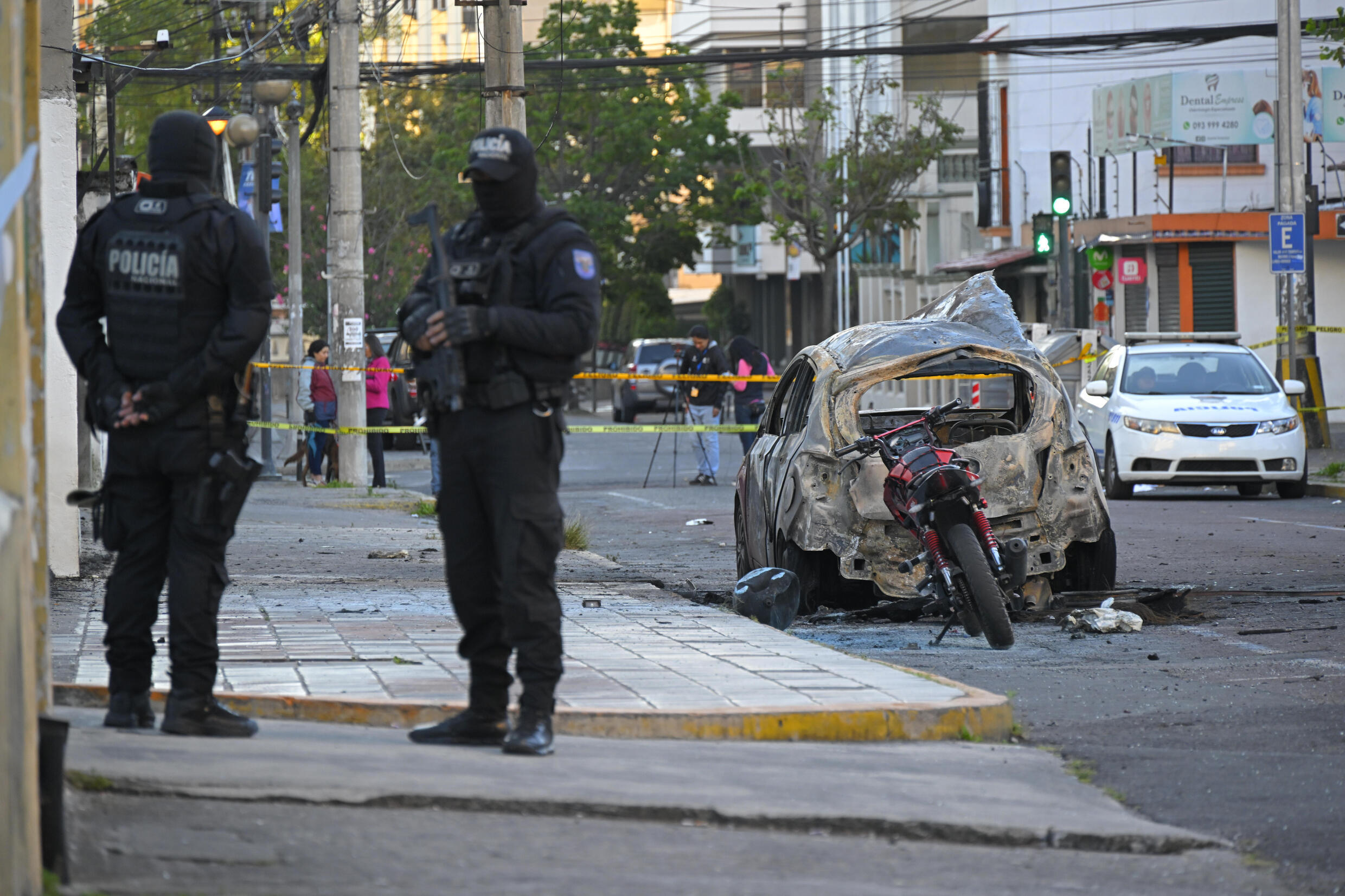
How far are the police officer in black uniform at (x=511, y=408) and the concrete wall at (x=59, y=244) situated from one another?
18.4 ft

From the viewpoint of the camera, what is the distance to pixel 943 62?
211 ft

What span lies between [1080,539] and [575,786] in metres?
5.76

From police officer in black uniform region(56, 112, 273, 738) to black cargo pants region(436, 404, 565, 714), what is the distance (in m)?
0.67

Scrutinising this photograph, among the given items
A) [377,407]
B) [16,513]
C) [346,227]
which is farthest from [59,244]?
[377,407]

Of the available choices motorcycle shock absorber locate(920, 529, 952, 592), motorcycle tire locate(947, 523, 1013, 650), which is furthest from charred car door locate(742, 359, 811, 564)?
motorcycle tire locate(947, 523, 1013, 650)

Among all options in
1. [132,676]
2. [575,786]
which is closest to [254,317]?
[132,676]

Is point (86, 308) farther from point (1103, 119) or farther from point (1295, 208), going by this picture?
point (1103, 119)

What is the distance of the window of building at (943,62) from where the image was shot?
60.4 m

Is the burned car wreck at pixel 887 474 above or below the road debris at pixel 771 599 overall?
above

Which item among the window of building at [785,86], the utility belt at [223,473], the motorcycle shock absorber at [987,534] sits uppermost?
the window of building at [785,86]

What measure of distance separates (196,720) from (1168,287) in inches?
1375

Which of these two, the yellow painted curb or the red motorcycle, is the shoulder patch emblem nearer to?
the yellow painted curb

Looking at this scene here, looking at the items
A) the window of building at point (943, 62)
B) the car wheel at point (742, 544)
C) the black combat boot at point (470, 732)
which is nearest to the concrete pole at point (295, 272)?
the car wheel at point (742, 544)

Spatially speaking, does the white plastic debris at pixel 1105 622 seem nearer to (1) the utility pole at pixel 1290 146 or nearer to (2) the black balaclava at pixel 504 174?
(2) the black balaclava at pixel 504 174
